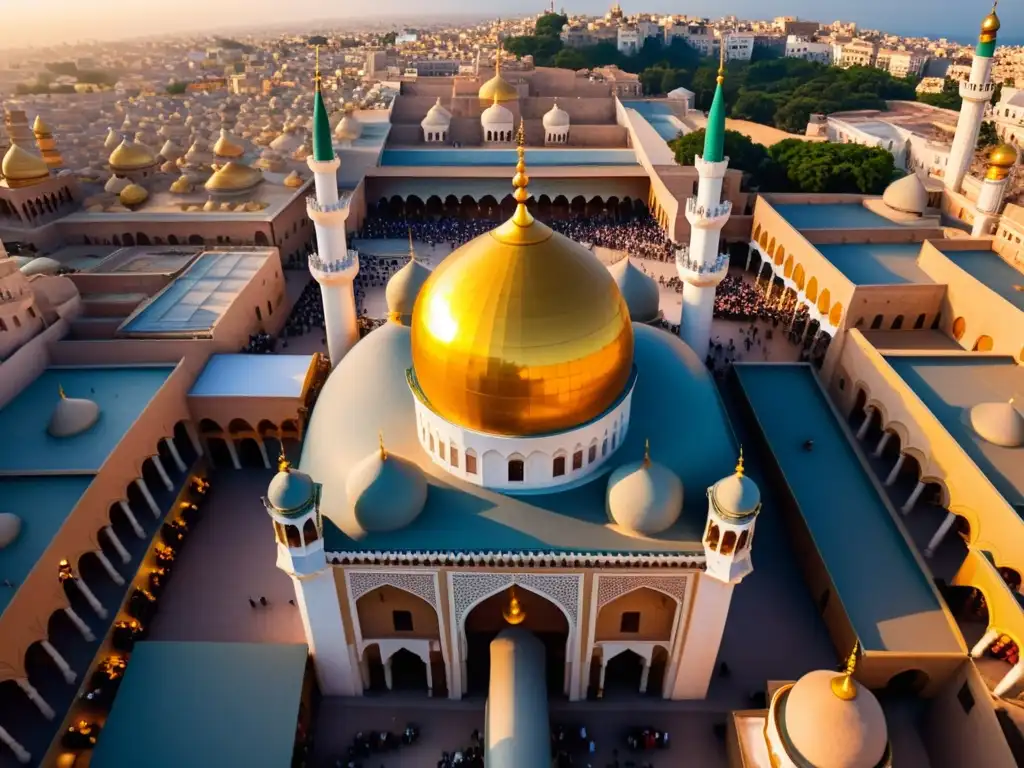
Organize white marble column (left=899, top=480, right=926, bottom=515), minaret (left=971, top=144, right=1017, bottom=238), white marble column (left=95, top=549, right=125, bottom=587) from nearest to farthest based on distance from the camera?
white marble column (left=95, top=549, right=125, bottom=587)
white marble column (left=899, top=480, right=926, bottom=515)
minaret (left=971, top=144, right=1017, bottom=238)

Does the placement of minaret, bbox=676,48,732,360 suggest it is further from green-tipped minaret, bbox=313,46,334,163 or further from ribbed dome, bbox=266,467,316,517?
ribbed dome, bbox=266,467,316,517

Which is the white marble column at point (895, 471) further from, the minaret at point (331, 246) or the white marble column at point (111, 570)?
the white marble column at point (111, 570)

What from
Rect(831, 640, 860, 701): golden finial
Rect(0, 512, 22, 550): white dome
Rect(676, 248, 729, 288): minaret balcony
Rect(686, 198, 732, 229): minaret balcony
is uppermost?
Rect(686, 198, 732, 229): minaret balcony

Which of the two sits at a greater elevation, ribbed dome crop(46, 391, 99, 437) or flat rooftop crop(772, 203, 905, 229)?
ribbed dome crop(46, 391, 99, 437)

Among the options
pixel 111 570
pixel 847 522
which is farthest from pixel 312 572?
pixel 847 522

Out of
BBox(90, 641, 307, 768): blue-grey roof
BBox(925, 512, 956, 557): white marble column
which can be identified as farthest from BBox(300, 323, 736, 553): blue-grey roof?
BBox(925, 512, 956, 557): white marble column

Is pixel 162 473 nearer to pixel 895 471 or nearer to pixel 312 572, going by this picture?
pixel 312 572
